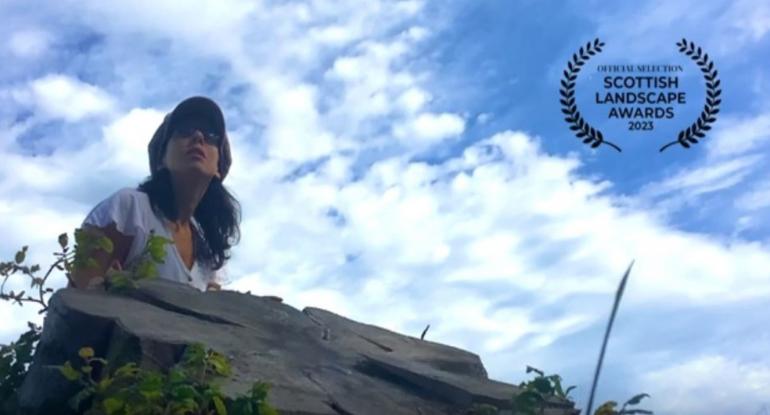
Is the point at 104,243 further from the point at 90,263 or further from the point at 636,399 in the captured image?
the point at 636,399

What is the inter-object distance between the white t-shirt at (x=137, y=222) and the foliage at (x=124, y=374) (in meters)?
0.15

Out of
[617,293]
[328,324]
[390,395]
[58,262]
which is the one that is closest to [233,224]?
[328,324]

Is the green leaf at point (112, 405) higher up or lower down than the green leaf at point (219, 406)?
lower down

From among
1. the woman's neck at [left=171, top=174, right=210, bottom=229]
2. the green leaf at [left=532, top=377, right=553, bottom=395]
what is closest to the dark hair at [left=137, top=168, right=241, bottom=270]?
the woman's neck at [left=171, top=174, right=210, bottom=229]

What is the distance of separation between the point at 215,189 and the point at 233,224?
21 centimetres

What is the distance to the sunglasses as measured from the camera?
4.34 meters

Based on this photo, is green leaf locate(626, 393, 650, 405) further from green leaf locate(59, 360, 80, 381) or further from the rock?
green leaf locate(59, 360, 80, 381)

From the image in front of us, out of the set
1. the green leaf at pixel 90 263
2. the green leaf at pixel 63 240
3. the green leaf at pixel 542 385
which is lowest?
the green leaf at pixel 542 385

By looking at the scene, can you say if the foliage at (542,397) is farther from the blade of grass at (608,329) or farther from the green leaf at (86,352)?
the blade of grass at (608,329)

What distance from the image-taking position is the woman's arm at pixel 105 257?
367 centimetres

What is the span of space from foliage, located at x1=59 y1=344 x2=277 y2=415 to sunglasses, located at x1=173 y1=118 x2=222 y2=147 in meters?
1.48

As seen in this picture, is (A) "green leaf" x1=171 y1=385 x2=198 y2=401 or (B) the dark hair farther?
(B) the dark hair

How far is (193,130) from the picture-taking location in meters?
4.34

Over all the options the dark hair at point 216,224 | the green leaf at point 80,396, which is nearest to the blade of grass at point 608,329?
the green leaf at point 80,396
